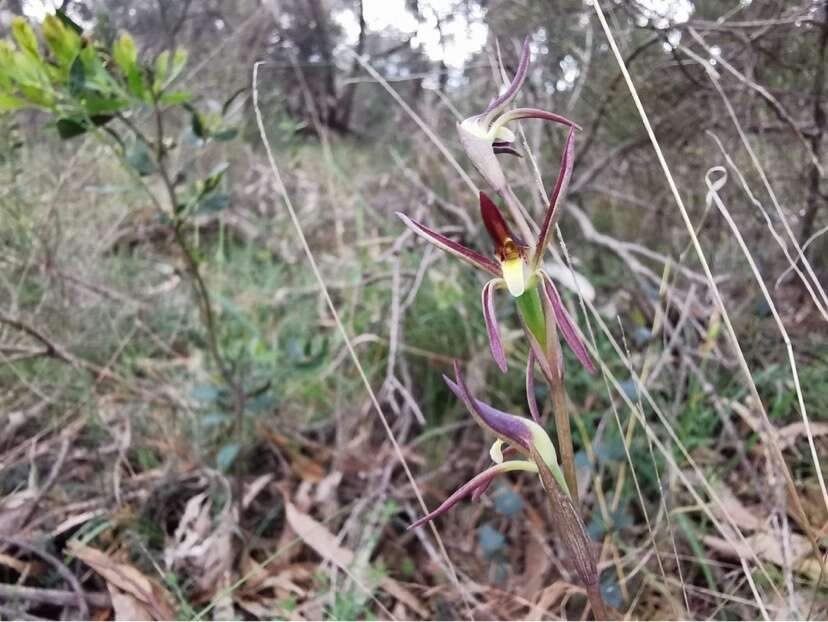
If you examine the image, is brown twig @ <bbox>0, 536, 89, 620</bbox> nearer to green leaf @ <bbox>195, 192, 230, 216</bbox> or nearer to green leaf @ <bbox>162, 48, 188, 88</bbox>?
green leaf @ <bbox>195, 192, 230, 216</bbox>

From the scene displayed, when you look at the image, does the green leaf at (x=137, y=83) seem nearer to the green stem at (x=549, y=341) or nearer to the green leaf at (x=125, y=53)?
the green leaf at (x=125, y=53)

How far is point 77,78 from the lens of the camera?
36.3 inches

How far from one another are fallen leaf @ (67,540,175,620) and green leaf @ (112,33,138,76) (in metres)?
0.72

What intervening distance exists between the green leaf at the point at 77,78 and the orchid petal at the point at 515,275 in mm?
748

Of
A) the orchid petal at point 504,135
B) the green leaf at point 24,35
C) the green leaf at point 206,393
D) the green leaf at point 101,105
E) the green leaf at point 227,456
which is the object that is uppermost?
the green leaf at point 24,35

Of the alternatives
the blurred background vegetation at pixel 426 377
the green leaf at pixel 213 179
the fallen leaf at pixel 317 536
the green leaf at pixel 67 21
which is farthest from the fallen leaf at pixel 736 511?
the green leaf at pixel 67 21

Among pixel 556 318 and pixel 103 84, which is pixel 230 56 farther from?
pixel 556 318

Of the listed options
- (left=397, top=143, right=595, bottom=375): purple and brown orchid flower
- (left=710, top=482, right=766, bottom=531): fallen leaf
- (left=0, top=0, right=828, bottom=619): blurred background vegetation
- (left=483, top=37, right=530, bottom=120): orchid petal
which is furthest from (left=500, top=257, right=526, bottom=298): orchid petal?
(left=710, top=482, right=766, bottom=531): fallen leaf

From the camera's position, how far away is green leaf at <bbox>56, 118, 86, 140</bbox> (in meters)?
0.95

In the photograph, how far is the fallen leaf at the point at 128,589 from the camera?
37.3 inches

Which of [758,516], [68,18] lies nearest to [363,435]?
[758,516]

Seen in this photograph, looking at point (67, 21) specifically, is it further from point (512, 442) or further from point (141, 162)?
point (512, 442)

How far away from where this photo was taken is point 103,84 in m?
0.96

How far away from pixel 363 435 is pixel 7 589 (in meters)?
0.71
